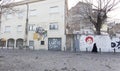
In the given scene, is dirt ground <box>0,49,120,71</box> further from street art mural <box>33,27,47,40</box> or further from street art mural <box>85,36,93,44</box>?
street art mural <box>33,27,47,40</box>

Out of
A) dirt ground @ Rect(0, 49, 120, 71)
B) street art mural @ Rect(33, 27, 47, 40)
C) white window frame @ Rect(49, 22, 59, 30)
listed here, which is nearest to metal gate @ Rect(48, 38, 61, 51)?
street art mural @ Rect(33, 27, 47, 40)

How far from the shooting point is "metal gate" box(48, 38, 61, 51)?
40.0m

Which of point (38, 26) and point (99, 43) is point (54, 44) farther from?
point (99, 43)

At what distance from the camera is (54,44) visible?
133ft

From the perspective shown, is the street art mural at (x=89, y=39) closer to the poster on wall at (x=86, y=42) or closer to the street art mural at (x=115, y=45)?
the poster on wall at (x=86, y=42)

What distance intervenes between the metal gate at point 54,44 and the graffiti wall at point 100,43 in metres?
5.01

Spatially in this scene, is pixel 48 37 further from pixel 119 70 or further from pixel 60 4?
pixel 119 70

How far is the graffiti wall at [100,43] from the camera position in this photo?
1421 inches

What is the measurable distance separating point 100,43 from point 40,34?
12.2m

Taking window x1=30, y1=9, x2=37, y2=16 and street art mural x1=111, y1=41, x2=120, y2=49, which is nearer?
street art mural x1=111, y1=41, x2=120, y2=49

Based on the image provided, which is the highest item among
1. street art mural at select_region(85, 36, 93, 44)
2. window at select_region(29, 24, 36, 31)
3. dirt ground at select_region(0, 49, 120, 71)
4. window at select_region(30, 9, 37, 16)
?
window at select_region(30, 9, 37, 16)

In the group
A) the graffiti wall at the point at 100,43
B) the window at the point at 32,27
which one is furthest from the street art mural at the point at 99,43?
the window at the point at 32,27

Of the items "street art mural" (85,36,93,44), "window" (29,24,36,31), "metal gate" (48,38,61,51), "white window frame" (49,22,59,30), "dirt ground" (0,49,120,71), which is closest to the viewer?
"dirt ground" (0,49,120,71)

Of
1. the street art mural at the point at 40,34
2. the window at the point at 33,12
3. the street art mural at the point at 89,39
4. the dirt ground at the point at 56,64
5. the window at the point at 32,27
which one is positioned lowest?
the dirt ground at the point at 56,64
